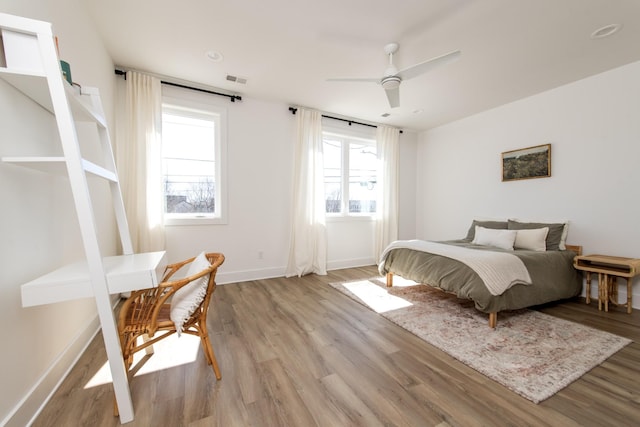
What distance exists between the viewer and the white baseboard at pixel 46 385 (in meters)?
1.13

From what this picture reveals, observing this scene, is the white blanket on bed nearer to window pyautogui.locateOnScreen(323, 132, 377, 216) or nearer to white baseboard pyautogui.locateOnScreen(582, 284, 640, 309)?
white baseboard pyautogui.locateOnScreen(582, 284, 640, 309)

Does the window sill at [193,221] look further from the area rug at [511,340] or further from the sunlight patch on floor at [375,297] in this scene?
the area rug at [511,340]

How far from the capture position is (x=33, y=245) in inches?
51.5

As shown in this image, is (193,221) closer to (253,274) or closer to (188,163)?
(188,163)

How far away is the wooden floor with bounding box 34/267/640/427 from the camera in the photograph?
1276 mm

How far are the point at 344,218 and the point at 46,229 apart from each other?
3.71 m

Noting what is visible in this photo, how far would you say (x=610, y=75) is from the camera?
2.86 meters

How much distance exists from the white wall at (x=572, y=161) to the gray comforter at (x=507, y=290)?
0.55 m

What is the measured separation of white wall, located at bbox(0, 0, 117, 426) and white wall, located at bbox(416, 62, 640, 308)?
509cm

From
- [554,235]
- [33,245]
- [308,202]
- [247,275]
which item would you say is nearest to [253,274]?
[247,275]

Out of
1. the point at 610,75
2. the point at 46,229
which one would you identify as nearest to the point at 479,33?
the point at 610,75

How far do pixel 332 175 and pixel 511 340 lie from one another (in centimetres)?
334

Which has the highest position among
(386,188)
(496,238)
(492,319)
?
(386,188)

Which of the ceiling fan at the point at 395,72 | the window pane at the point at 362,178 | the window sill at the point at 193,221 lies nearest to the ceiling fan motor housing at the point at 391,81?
the ceiling fan at the point at 395,72
